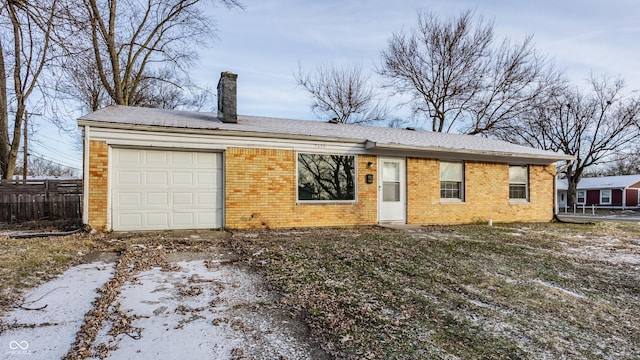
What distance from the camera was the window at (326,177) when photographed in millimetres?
9297

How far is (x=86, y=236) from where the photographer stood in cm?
683

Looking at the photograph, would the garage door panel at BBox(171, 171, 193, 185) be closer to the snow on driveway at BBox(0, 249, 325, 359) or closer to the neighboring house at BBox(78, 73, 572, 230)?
the neighboring house at BBox(78, 73, 572, 230)

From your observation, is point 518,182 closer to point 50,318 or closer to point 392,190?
point 392,190

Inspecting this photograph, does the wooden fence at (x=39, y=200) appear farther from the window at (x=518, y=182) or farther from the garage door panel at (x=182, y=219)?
the window at (x=518, y=182)

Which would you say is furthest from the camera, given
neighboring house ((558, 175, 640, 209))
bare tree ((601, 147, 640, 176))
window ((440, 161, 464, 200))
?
bare tree ((601, 147, 640, 176))

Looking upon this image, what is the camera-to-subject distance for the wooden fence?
1028 cm

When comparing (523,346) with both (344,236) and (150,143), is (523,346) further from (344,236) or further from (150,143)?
(150,143)

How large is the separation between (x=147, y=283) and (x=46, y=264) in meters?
1.69

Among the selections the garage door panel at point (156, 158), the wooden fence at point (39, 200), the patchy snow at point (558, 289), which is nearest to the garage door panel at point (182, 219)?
the garage door panel at point (156, 158)

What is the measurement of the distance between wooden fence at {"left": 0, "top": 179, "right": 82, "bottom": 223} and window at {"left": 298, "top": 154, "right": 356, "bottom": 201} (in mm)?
7260

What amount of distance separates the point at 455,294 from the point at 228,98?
25.0 ft

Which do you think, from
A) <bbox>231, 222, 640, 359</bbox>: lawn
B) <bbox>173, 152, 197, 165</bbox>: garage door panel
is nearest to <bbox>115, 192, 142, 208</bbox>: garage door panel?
<bbox>173, 152, 197, 165</bbox>: garage door panel

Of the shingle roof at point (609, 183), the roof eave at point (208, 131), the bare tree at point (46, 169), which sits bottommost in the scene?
the shingle roof at point (609, 183)

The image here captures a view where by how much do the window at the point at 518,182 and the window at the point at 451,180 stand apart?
2216 millimetres
